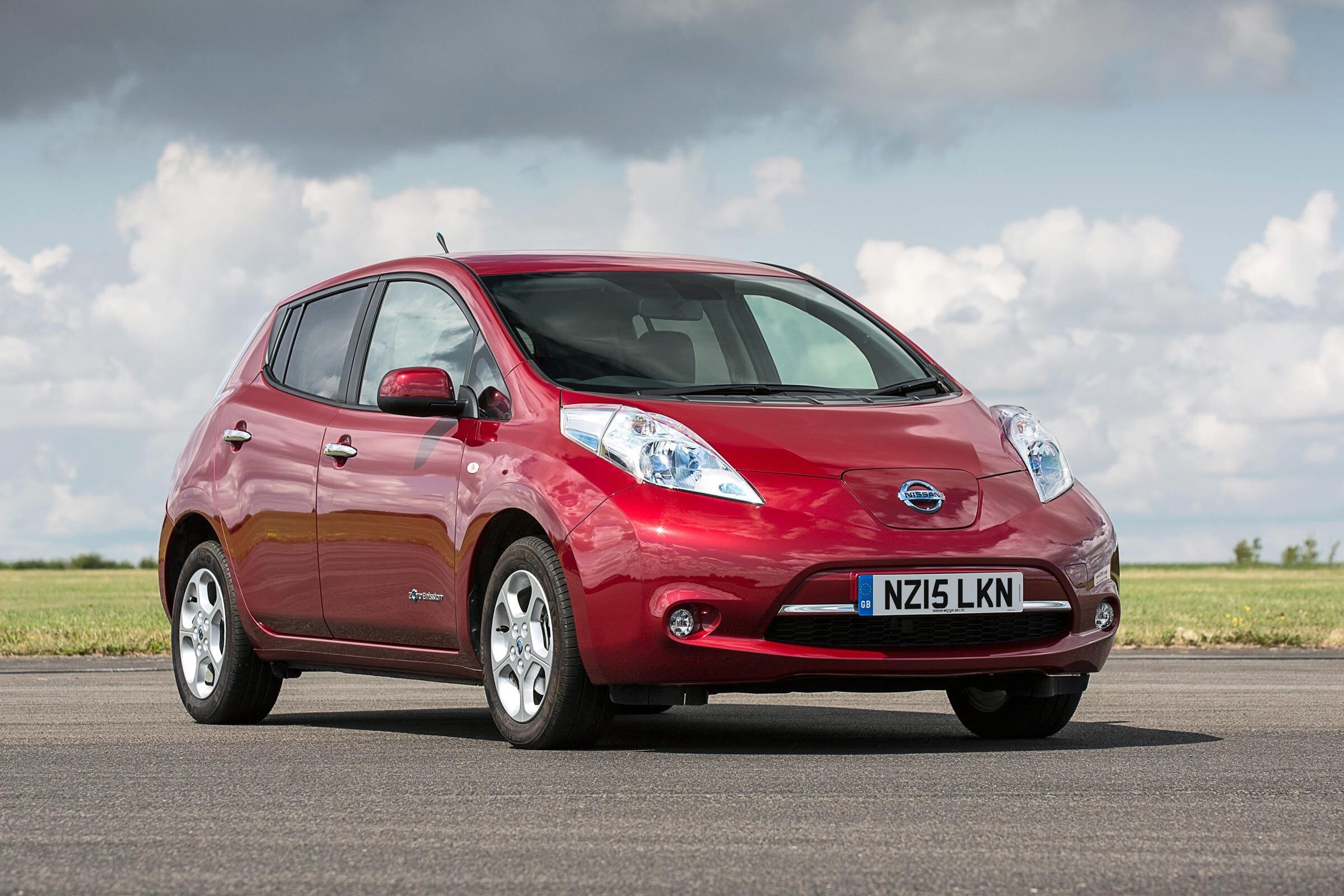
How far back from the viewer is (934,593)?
21.5 ft

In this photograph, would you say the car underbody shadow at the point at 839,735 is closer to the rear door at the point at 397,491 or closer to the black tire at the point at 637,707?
the black tire at the point at 637,707

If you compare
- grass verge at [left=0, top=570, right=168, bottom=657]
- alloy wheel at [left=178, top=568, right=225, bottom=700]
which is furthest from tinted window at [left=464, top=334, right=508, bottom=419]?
grass verge at [left=0, top=570, right=168, bottom=657]

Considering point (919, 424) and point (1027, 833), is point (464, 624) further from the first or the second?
point (1027, 833)

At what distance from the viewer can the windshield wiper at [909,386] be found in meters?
7.59

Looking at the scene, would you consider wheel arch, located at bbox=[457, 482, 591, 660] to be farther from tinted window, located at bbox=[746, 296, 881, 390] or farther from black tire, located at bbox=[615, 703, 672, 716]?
tinted window, located at bbox=[746, 296, 881, 390]

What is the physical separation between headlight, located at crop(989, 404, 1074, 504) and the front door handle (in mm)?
2509

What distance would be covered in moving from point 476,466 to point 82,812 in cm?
218

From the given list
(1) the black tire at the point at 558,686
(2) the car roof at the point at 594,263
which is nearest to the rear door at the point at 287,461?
(2) the car roof at the point at 594,263

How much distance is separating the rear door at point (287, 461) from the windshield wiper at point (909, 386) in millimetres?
2219

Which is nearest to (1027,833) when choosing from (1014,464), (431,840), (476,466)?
(431,840)

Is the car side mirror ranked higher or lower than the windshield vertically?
lower

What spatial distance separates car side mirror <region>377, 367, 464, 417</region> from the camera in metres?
7.14

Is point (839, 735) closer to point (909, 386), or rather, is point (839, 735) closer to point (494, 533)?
point (909, 386)

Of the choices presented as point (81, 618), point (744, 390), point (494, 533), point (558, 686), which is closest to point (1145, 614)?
point (81, 618)
